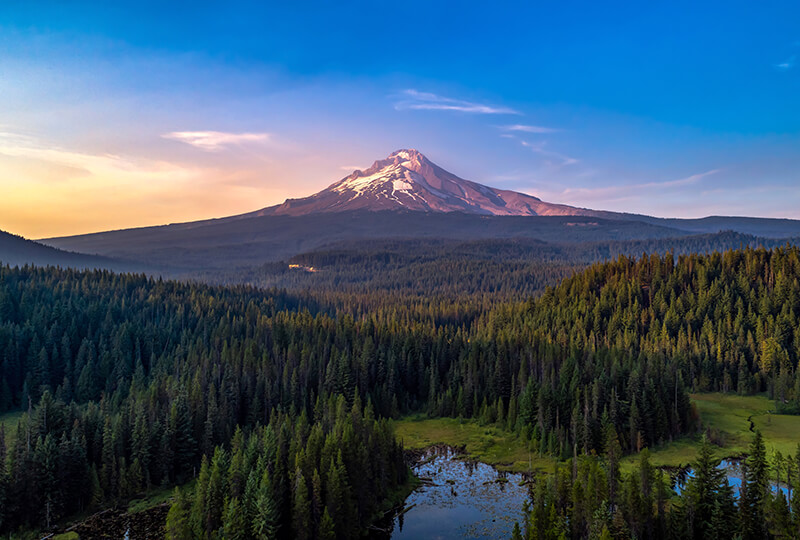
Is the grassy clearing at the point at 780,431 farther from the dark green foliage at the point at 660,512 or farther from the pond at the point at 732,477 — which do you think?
the dark green foliage at the point at 660,512

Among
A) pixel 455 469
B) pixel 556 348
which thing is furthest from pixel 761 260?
pixel 455 469

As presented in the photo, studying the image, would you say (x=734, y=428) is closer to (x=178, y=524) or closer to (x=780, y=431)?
(x=780, y=431)

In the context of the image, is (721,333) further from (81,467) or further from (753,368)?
(81,467)

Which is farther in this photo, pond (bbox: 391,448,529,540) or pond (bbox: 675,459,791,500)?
pond (bbox: 675,459,791,500)

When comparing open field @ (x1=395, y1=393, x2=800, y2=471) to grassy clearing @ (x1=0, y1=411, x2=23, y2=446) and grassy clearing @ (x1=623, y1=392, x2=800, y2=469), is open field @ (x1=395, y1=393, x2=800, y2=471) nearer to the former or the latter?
grassy clearing @ (x1=623, y1=392, x2=800, y2=469)

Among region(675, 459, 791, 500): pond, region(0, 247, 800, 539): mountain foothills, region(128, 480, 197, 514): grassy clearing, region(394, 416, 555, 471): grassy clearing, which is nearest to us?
region(0, 247, 800, 539): mountain foothills

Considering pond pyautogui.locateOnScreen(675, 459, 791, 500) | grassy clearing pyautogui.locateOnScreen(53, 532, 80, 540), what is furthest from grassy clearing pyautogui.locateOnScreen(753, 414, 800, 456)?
grassy clearing pyautogui.locateOnScreen(53, 532, 80, 540)
